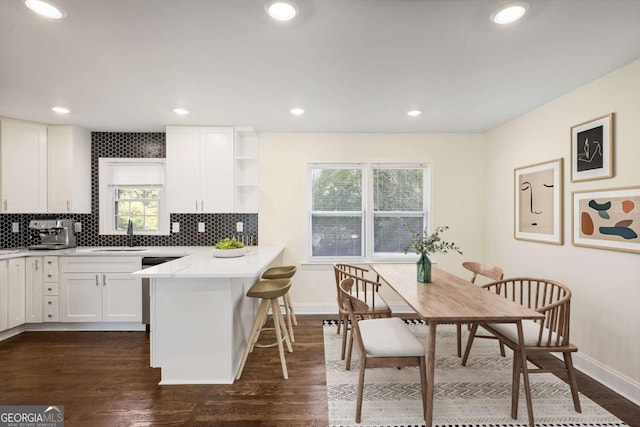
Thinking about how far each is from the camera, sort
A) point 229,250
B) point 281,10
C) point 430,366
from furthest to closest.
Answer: point 229,250 < point 430,366 < point 281,10

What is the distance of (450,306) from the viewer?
6.43 feet

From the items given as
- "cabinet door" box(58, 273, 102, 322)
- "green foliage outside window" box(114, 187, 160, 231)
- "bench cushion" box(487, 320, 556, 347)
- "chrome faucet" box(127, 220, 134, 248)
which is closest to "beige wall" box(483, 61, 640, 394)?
"bench cushion" box(487, 320, 556, 347)

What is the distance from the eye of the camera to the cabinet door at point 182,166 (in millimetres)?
3711

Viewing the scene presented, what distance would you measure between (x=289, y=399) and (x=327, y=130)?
9.87 feet

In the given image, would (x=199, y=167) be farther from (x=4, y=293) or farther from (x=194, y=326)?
(x=4, y=293)

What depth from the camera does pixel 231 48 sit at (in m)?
1.95

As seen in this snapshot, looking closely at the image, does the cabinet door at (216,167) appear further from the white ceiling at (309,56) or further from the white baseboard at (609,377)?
the white baseboard at (609,377)

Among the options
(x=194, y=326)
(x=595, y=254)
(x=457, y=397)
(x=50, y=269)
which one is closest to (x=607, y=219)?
(x=595, y=254)

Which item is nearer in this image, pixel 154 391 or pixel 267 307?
pixel 154 391

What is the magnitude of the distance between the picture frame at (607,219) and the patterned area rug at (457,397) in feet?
3.81

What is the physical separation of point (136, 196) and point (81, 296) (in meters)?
1.37

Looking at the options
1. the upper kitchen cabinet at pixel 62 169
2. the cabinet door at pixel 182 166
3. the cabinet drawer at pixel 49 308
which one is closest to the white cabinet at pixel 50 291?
the cabinet drawer at pixel 49 308

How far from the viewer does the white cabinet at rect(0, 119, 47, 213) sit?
135 inches

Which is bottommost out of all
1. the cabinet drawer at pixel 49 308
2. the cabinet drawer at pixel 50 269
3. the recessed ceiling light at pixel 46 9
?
the cabinet drawer at pixel 49 308
